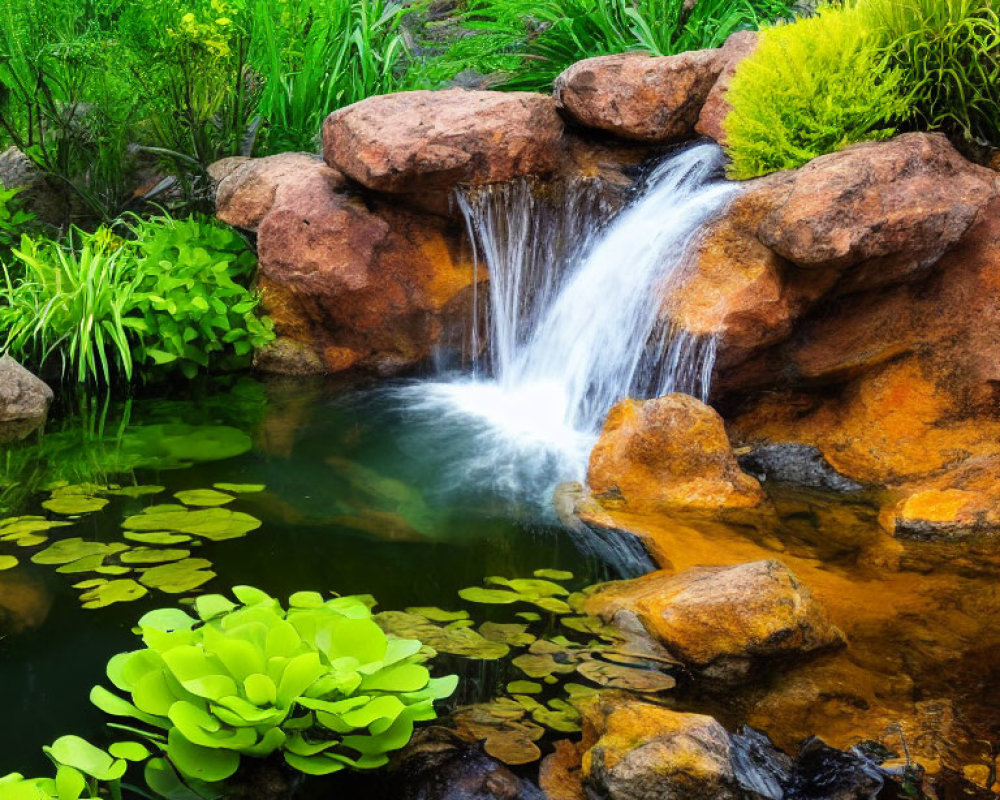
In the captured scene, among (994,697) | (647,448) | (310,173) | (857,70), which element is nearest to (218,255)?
(310,173)

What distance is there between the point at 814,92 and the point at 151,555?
13.6 feet

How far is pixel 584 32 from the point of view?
855 centimetres

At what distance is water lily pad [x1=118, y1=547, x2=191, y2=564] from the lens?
376cm

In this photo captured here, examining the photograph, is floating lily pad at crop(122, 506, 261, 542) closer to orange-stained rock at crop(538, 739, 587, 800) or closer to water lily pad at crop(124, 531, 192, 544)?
water lily pad at crop(124, 531, 192, 544)

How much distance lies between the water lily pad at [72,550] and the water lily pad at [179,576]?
296 millimetres

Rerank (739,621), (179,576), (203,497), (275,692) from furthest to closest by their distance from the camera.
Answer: (203,497)
(179,576)
(739,621)
(275,692)

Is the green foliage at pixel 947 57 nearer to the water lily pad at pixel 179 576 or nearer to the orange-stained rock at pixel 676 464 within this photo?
the orange-stained rock at pixel 676 464

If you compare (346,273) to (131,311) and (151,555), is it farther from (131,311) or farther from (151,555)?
(151,555)

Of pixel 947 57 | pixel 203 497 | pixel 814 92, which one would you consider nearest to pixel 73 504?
pixel 203 497

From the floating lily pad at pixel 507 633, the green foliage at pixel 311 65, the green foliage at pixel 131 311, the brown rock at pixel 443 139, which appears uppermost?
the green foliage at pixel 311 65

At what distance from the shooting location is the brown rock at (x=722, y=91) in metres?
6.40

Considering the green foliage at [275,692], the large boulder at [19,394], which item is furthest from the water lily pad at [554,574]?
the large boulder at [19,394]

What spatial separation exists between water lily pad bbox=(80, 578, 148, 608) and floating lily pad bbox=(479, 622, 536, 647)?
Result: 48.1 inches

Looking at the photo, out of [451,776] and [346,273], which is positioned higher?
[346,273]
